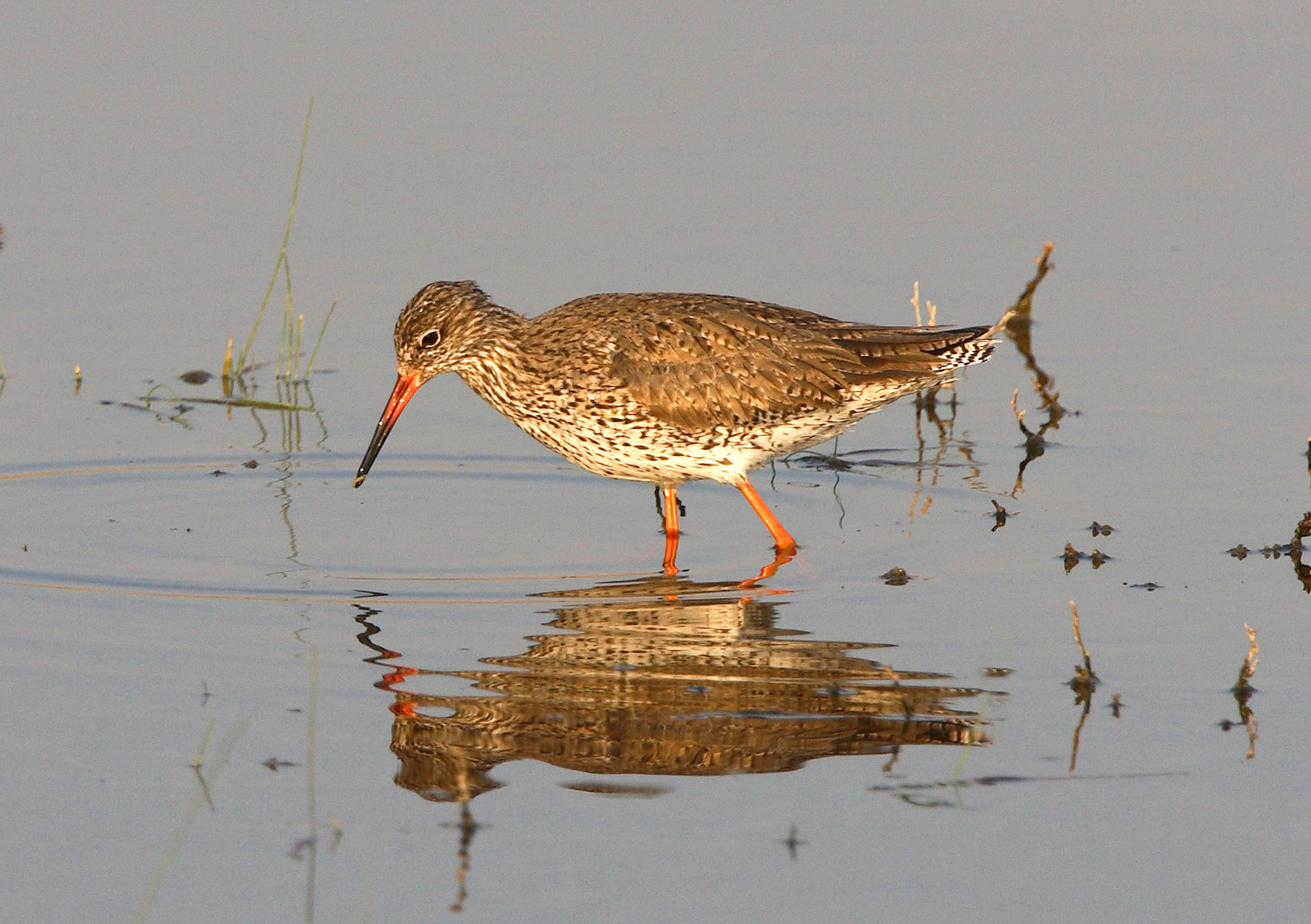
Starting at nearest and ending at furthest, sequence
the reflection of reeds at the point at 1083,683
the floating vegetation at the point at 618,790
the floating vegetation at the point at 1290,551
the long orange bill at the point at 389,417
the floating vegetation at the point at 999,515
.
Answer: the floating vegetation at the point at 618,790, the reflection of reeds at the point at 1083,683, the floating vegetation at the point at 1290,551, the floating vegetation at the point at 999,515, the long orange bill at the point at 389,417

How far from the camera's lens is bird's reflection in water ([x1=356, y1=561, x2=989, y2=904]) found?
23.5ft

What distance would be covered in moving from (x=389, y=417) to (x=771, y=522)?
86.5 inches

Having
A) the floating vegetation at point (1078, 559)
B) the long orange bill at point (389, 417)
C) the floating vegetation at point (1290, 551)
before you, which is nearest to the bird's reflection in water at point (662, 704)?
the floating vegetation at point (1078, 559)

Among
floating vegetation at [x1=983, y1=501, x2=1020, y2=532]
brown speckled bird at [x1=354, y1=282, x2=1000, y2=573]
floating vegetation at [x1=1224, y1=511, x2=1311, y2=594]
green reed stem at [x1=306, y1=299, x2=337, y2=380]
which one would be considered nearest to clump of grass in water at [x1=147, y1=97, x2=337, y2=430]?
green reed stem at [x1=306, y1=299, x2=337, y2=380]

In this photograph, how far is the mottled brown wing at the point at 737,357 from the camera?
10148 millimetres

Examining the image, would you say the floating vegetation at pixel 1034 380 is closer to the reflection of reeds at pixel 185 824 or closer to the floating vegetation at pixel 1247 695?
the floating vegetation at pixel 1247 695

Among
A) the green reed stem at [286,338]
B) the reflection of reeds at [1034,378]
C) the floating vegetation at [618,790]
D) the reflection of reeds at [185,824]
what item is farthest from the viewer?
the green reed stem at [286,338]

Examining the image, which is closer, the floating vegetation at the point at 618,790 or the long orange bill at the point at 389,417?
the floating vegetation at the point at 618,790

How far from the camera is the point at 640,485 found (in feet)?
38.3

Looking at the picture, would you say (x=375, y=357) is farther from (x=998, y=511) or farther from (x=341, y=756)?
(x=341, y=756)

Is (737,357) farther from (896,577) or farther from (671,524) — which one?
(896,577)

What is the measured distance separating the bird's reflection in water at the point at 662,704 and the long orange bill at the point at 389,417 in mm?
1637

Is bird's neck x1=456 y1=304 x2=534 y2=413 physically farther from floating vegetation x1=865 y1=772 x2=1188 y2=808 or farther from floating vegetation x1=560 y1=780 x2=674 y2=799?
floating vegetation x1=865 y1=772 x2=1188 y2=808

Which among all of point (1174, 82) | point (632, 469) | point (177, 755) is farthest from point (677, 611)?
point (1174, 82)
